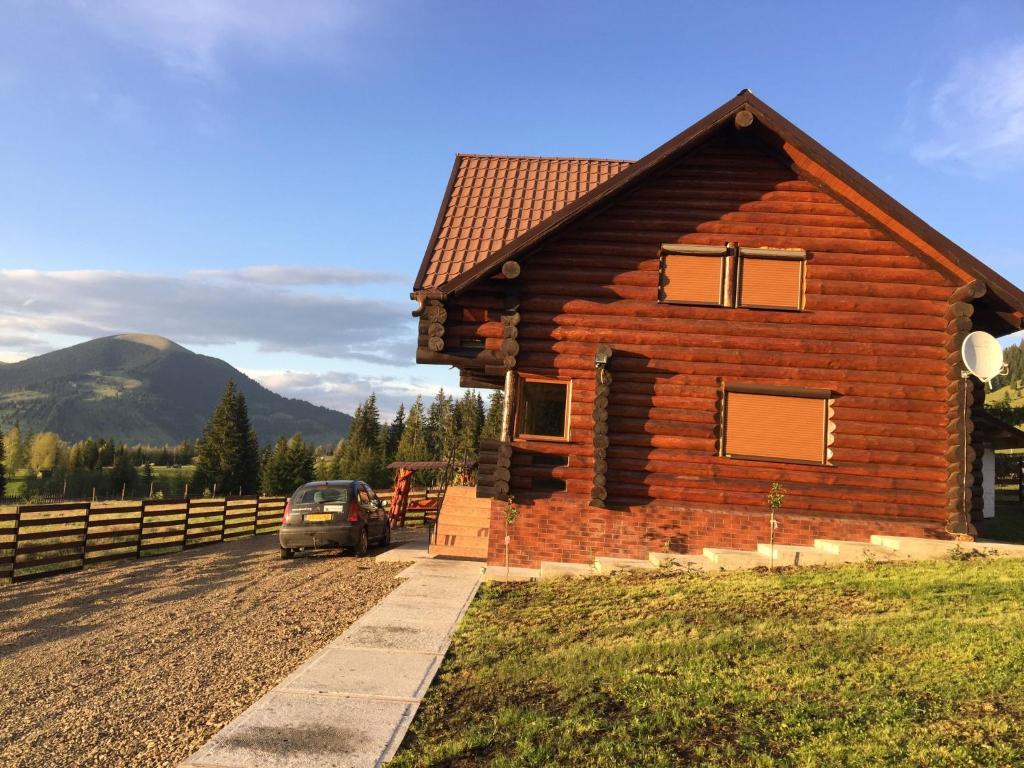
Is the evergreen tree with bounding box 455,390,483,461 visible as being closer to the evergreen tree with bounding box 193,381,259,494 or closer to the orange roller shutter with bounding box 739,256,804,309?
the evergreen tree with bounding box 193,381,259,494

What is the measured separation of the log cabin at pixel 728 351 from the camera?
41.2 ft

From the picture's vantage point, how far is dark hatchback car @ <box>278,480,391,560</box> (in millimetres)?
14617

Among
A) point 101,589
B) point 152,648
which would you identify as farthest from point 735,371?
point 101,589

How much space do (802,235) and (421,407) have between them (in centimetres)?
10750

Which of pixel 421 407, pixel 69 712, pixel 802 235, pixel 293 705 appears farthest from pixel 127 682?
pixel 421 407

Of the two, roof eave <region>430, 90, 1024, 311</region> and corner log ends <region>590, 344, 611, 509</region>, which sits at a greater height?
roof eave <region>430, 90, 1024, 311</region>

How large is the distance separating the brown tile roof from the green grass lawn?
845cm

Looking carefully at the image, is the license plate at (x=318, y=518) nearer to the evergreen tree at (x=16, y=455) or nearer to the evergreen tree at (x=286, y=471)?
the evergreen tree at (x=286, y=471)

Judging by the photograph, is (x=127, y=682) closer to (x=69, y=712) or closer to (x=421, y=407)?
(x=69, y=712)

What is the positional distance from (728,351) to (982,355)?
4021mm

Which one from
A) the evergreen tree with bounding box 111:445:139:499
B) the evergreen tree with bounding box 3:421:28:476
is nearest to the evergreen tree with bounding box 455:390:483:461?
the evergreen tree with bounding box 111:445:139:499

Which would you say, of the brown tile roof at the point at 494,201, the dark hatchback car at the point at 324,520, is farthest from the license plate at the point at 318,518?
the brown tile roof at the point at 494,201

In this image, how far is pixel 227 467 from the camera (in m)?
83.4

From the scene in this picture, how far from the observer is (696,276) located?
13320mm
